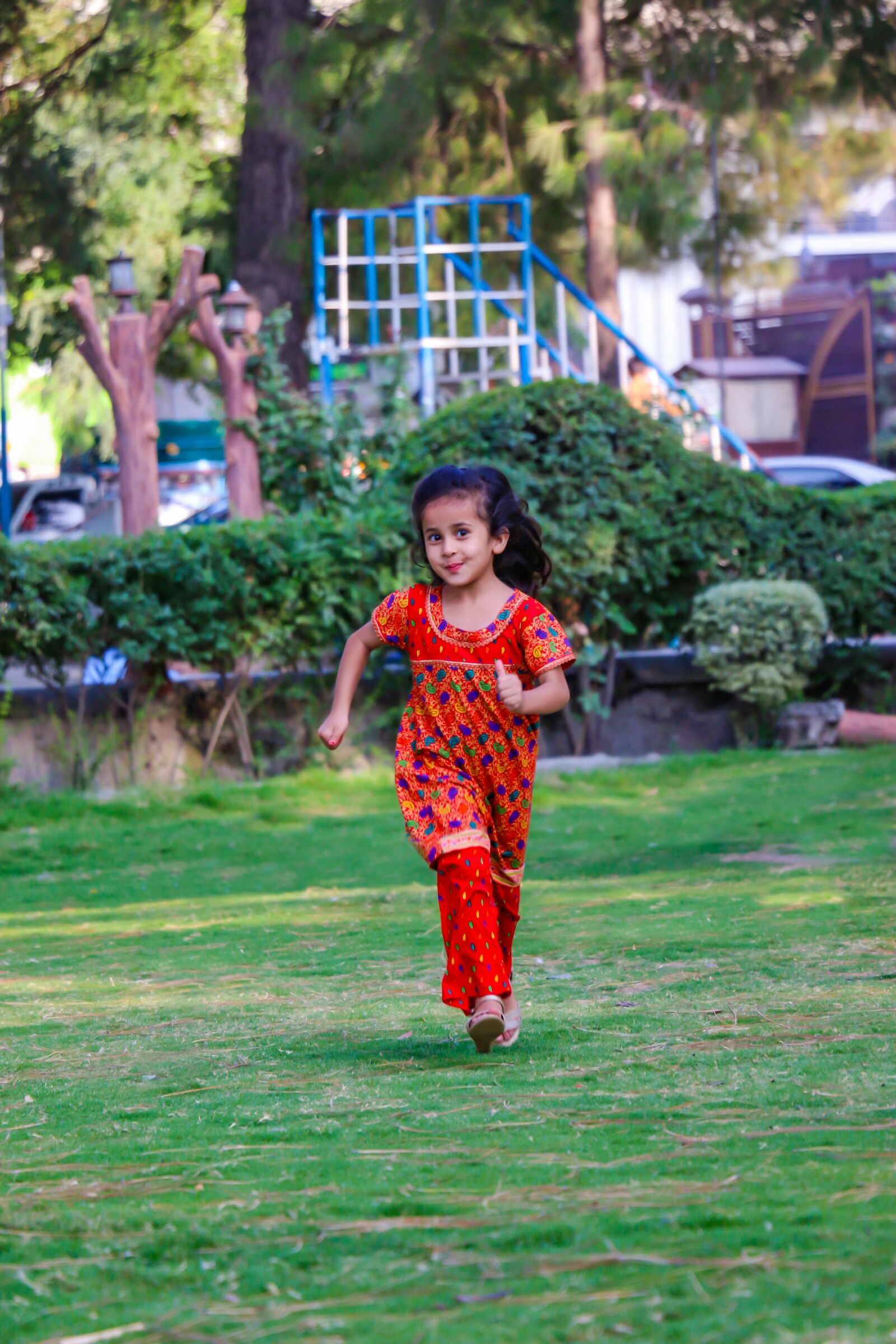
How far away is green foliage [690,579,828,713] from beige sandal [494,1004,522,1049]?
7869mm

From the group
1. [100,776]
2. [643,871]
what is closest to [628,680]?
[100,776]

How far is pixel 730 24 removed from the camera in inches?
616

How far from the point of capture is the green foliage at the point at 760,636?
1167cm

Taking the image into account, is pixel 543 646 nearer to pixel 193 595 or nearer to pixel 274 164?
pixel 193 595

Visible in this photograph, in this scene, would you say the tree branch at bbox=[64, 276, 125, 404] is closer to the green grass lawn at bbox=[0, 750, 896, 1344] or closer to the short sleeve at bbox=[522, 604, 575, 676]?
the green grass lawn at bbox=[0, 750, 896, 1344]

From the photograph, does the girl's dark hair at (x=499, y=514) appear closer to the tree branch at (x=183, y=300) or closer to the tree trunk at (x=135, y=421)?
the tree trunk at (x=135, y=421)

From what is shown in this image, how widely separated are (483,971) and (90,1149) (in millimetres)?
1077

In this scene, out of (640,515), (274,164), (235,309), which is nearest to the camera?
A: (640,515)

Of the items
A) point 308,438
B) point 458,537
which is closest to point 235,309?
point 308,438

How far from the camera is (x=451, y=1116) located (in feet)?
10.6

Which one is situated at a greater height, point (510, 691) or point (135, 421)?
point (135, 421)

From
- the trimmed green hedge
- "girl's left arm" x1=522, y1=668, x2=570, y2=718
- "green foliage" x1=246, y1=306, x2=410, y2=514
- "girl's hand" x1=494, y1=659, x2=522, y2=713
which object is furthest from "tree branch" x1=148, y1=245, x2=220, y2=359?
"girl's hand" x1=494, y1=659, x2=522, y2=713

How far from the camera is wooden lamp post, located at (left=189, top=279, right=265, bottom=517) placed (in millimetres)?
12328

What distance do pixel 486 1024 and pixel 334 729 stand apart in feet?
2.60
